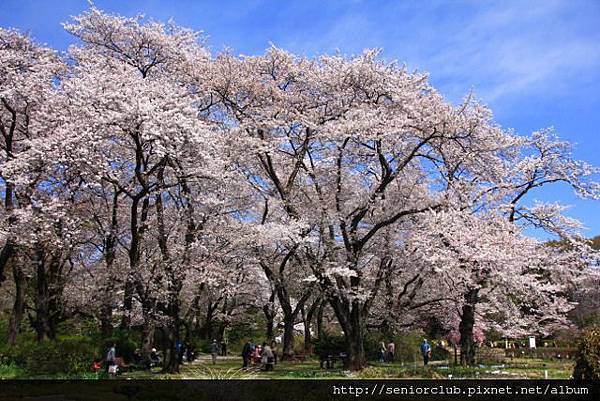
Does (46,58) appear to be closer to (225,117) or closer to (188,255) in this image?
A: (225,117)

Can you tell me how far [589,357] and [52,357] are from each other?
569 inches

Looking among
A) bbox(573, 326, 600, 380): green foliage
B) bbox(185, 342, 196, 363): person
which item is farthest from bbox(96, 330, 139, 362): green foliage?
bbox(573, 326, 600, 380): green foliage

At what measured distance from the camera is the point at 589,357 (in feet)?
38.2

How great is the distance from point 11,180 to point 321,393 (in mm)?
14163

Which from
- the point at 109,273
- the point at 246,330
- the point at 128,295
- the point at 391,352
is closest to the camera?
the point at 128,295

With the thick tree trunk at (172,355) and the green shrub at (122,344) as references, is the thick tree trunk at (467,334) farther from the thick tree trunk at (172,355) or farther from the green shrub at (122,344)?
the green shrub at (122,344)

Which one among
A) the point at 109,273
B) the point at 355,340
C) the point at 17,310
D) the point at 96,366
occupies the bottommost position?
the point at 96,366

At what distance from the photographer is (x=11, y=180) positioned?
20.3 meters

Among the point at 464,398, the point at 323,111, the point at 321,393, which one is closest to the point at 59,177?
the point at 323,111

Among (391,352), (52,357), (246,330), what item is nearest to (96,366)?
(52,357)

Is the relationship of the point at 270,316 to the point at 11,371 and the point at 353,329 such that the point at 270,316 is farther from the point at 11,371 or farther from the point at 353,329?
the point at 11,371

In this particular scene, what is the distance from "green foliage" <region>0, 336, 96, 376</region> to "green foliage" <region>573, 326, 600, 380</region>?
13.6 meters

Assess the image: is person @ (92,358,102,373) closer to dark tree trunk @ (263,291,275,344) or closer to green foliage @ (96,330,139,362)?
green foliage @ (96,330,139,362)

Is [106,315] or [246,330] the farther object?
[246,330]
